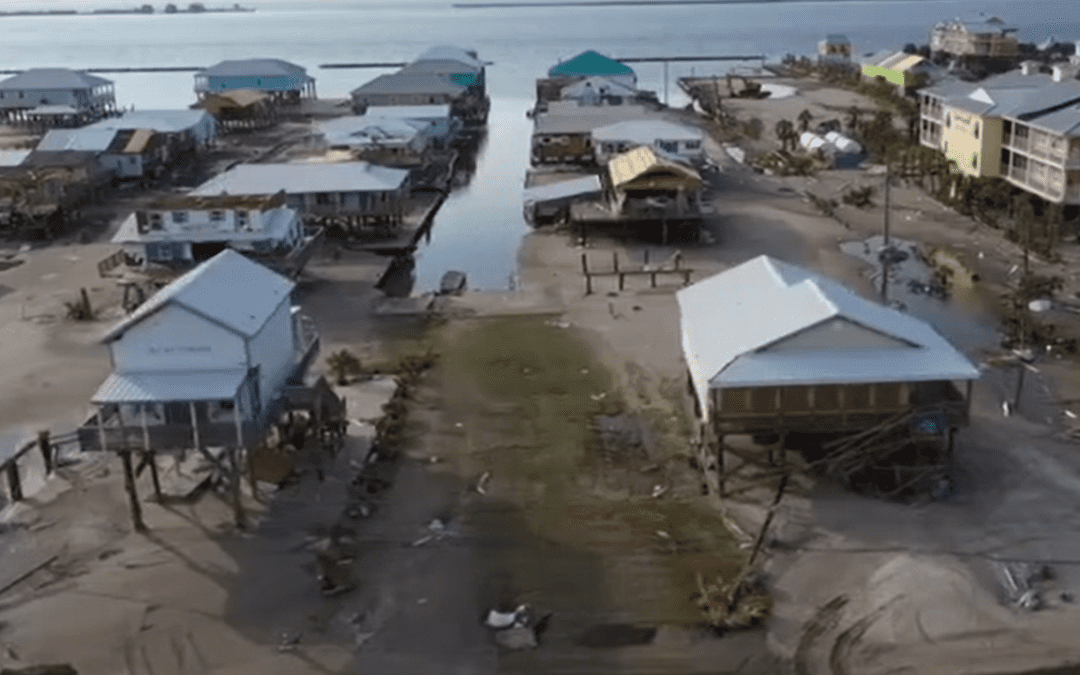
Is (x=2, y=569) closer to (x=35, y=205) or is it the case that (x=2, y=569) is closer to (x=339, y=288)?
(x=339, y=288)

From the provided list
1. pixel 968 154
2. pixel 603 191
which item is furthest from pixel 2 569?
pixel 968 154

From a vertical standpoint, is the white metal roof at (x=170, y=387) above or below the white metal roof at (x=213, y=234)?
above

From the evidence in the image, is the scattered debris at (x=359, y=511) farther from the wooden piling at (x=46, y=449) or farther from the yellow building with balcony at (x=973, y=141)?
the yellow building with balcony at (x=973, y=141)

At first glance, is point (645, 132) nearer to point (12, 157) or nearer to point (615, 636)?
point (12, 157)

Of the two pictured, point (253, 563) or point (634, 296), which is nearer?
point (253, 563)

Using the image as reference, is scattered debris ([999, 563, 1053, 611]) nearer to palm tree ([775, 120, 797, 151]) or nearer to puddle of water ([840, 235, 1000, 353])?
puddle of water ([840, 235, 1000, 353])

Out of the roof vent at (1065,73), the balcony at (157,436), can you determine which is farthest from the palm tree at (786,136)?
the balcony at (157,436)
